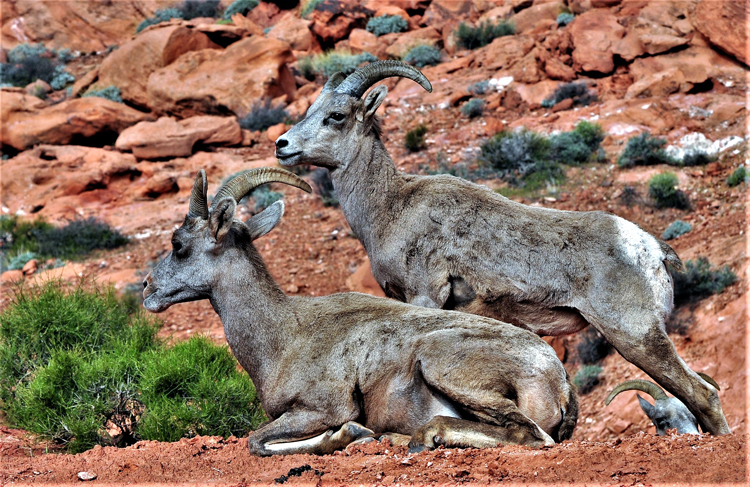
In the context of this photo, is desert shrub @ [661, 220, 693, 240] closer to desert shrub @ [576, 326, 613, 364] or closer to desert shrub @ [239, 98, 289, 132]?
desert shrub @ [576, 326, 613, 364]

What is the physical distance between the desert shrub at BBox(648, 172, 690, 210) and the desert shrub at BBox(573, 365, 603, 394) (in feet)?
17.1

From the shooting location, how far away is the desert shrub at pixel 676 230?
619 inches

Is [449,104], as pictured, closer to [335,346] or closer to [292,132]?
[292,132]

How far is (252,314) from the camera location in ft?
22.6

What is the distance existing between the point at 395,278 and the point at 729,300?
7.67 m

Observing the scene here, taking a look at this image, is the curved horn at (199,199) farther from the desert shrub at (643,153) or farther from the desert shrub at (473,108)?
the desert shrub at (473,108)

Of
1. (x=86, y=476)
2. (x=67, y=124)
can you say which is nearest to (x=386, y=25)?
(x=67, y=124)

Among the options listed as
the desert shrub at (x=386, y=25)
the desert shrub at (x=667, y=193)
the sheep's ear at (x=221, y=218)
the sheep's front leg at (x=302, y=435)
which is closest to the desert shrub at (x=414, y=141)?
the desert shrub at (x=667, y=193)

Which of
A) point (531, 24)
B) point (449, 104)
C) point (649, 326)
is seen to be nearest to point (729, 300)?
point (649, 326)

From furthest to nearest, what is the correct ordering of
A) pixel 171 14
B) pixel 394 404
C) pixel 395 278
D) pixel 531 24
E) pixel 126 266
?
pixel 171 14 < pixel 531 24 < pixel 126 266 < pixel 395 278 < pixel 394 404

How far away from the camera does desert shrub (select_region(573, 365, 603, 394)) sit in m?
13.0

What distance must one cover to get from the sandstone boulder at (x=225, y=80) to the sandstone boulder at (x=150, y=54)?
0.60m

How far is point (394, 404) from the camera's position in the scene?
A: 6.02 meters

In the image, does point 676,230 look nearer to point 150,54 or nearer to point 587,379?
point 587,379
